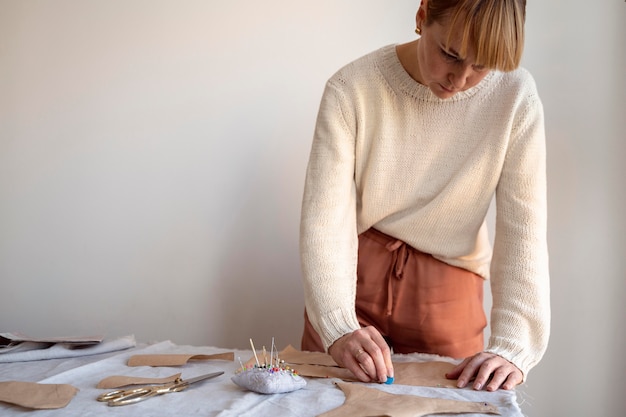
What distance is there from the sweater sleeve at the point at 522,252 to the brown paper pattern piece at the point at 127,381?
53 centimetres

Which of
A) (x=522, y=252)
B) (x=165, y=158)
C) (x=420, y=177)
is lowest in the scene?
(x=522, y=252)

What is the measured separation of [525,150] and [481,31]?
12.7 inches

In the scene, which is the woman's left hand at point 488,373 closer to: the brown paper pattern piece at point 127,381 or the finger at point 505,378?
the finger at point 505,378

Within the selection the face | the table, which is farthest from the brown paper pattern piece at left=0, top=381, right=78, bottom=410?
the face

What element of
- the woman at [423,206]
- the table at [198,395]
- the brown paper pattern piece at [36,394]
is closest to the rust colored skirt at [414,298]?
the woman at [423,206]

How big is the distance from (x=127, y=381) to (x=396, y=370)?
0.44m

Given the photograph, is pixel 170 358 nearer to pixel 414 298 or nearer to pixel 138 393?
pixel 138 393

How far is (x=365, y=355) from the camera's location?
1.09 metres

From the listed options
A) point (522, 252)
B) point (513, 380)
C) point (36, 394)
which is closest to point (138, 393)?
point (36, 394)

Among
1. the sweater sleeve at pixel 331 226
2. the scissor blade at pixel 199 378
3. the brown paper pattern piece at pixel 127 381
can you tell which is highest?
the sweater sleeve at pixel 331 226

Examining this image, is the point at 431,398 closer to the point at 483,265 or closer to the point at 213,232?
the point at 483,265

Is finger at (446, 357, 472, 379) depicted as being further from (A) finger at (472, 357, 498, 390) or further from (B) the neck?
(B) the neck

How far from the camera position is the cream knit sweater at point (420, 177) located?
1248 mm

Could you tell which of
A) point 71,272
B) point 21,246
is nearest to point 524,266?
point 71,272
